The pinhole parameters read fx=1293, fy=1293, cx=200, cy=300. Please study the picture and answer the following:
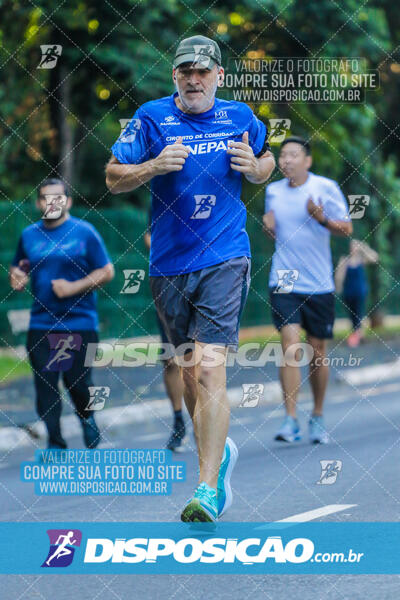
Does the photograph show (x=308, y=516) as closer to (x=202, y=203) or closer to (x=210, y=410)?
(x=210, y=410)

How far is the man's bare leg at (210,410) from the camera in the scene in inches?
221

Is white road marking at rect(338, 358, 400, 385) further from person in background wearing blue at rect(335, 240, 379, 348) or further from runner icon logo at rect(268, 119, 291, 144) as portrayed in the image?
runner icon logo at rect(268, 119, 291, 144)

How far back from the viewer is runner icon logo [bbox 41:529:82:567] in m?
5.25

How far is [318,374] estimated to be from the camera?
911cm

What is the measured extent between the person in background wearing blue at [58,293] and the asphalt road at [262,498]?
659 millimetres

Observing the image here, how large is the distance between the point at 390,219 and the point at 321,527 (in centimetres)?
1991

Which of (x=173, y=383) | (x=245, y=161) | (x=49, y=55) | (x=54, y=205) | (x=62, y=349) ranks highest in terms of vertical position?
(x=245, y=161)

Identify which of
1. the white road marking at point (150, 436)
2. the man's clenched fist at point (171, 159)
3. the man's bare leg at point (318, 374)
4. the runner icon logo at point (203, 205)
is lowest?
the white road marking at point (150, 436)

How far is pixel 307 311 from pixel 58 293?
1.77 meters

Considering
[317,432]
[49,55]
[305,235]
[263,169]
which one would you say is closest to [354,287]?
[49,55]

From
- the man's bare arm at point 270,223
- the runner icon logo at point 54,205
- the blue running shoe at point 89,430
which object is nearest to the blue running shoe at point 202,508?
the blue running shoe at point 89,430

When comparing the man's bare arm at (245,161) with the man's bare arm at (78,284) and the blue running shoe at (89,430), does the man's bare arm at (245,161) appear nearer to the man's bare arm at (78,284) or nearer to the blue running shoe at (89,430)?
the man's bare arm at (78,284)

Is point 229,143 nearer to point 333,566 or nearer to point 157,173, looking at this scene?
point 157,173

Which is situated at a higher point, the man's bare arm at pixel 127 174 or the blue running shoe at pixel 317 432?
the man's bare arm at pixel 127 174
